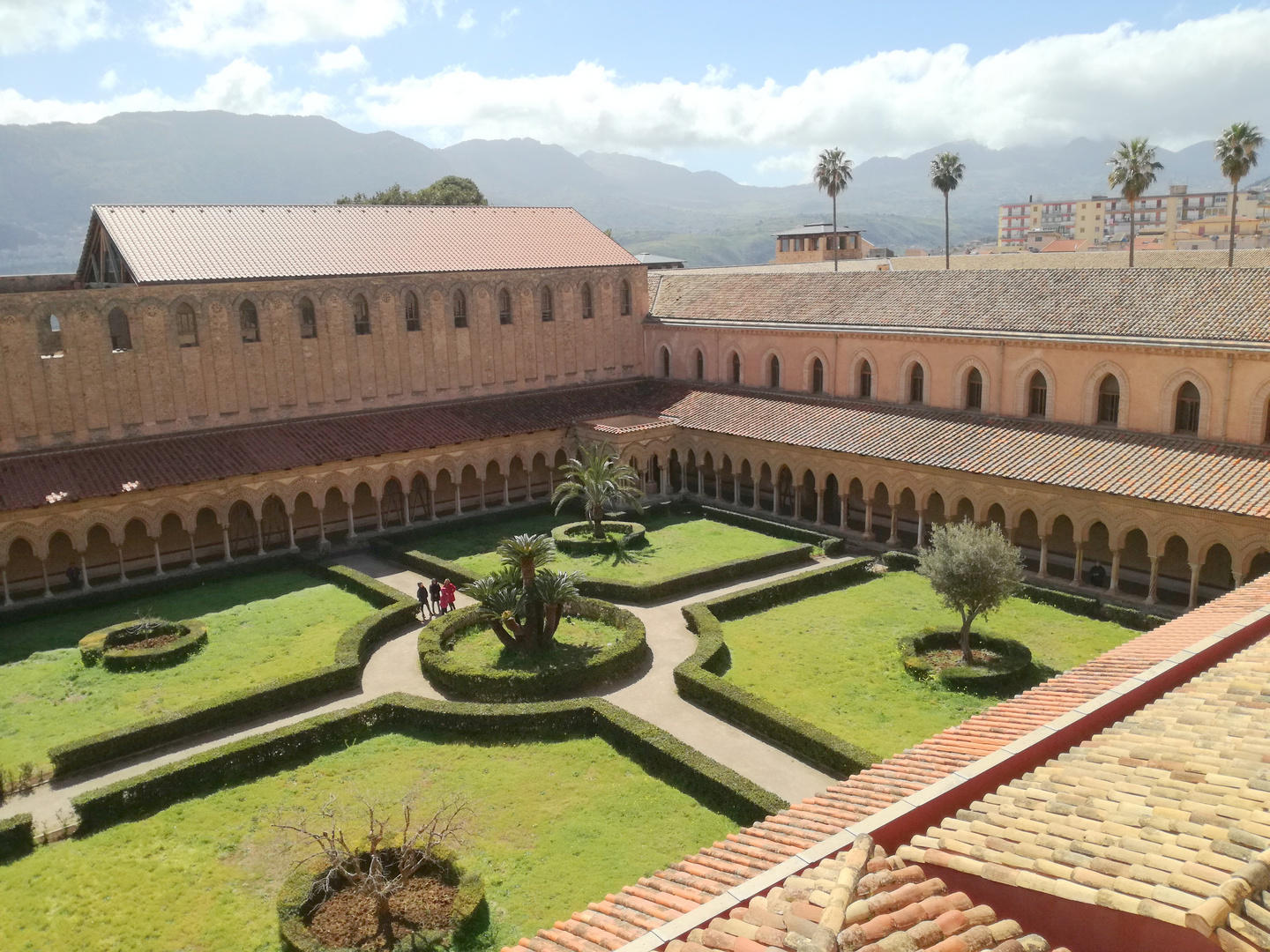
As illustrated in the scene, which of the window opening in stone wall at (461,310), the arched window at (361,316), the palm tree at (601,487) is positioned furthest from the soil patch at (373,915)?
the window opening in stone wall at (461,310)

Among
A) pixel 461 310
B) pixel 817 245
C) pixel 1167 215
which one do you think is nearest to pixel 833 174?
pixel 817 245

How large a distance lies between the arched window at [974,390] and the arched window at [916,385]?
1714mm

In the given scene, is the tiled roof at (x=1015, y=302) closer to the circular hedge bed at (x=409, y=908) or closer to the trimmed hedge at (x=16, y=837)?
the circular hedge bed at (x=409, y=908)

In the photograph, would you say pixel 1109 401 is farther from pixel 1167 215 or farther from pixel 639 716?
pixel 1167 215

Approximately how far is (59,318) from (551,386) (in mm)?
19582

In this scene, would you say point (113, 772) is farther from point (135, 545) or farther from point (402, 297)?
point (402, 297)

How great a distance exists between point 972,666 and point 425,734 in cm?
1288

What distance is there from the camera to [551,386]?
43.6 metres

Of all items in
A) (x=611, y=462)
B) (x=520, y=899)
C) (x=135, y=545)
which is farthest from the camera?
(x=611, y=462)

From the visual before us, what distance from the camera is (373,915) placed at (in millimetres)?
14250

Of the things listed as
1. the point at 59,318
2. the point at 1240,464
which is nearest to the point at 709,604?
the point at 1240,464

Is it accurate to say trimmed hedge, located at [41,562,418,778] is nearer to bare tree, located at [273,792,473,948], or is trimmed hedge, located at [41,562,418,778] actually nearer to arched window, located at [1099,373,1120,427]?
bare tree, located at [273,792,473,948]

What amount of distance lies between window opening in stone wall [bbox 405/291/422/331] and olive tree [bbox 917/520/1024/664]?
24510mm

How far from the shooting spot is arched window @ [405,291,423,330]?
128 ft
